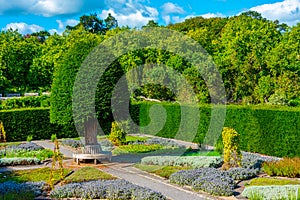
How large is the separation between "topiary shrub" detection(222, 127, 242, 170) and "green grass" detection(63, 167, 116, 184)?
122 inches

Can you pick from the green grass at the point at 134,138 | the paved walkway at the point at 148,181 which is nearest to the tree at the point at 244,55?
the green grass at the point at 134,138

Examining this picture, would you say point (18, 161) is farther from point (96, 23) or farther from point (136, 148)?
point (96, 23)

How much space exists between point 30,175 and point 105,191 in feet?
11.4

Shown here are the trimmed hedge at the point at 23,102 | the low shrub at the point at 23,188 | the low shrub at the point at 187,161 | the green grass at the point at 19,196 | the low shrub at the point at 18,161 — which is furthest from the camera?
the trimmed hedge at the point at 23,102

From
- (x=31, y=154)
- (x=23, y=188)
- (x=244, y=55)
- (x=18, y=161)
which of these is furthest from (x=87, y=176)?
(x=244, y=55)

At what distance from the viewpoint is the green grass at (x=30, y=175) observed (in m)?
11.2

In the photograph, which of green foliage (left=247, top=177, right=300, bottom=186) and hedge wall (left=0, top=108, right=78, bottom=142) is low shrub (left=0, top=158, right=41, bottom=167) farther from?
green foliage (left=247, top=177, right=300, bottom=186)

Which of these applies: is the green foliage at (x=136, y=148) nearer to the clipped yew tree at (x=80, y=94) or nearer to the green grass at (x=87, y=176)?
the clipped yew tree at (x=80, y=94)

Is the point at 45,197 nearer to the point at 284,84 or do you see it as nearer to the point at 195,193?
the point at 195,193

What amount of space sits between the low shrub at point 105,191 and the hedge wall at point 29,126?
447 inches

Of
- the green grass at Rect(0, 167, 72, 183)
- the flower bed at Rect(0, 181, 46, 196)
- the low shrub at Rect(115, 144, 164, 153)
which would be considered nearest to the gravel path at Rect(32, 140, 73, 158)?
the low shrub at Rect(115, 144, 164, 153)

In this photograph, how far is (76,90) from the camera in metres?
12.7

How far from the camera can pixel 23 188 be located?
9406 mm

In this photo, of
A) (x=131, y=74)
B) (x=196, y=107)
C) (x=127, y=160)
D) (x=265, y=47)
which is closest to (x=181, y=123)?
(x=196, y=107)
